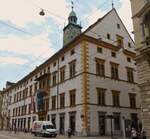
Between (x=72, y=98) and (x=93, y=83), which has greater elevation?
(x=93, y=83)

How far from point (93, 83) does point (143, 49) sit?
14725 millimetres

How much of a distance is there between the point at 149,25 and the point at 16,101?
1968 inches

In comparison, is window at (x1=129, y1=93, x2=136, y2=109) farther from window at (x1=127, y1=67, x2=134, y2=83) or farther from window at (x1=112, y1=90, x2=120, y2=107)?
window at (x1=112, y1=90, x2=120, y2=107)

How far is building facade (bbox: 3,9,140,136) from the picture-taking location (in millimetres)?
33062

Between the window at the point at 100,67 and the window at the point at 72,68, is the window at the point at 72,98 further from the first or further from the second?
the window at the point at 100,67

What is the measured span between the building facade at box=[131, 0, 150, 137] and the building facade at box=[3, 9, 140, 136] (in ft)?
36.6

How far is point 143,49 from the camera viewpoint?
20141mm

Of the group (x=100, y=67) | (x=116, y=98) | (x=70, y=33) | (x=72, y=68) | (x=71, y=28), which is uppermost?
(x=71, y=28)

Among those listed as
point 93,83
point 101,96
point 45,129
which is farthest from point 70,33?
point 45,129

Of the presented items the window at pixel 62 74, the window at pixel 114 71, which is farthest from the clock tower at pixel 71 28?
the window at pixel 114 71

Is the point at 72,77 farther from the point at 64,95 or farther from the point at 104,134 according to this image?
the point at 104,134

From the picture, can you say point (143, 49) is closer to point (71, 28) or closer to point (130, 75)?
point (130, 75)

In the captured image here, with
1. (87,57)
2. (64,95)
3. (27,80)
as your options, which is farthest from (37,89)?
(87,57)

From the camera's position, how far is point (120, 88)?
122 ft
